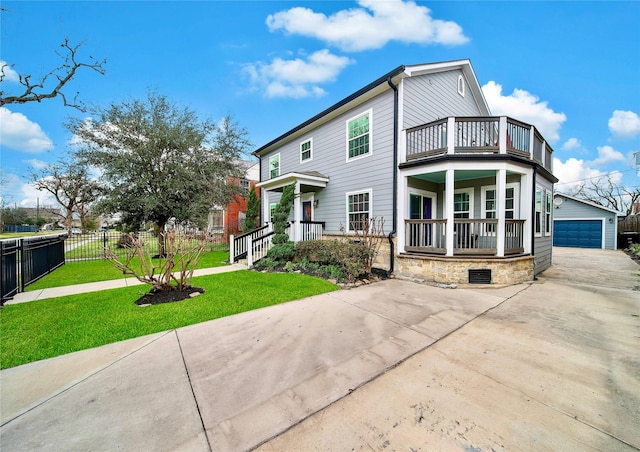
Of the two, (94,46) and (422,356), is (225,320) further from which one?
(94,46)

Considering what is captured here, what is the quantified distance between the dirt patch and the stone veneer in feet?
19.1

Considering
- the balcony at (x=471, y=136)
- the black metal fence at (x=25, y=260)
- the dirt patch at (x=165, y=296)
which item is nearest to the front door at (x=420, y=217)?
the balcony at (x=471, y=136)

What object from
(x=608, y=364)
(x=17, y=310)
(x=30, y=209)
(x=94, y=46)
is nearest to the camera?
(x=608, y=364)

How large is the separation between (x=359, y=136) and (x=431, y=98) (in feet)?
9.26

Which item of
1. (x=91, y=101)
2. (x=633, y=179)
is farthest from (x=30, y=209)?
(x=633, y=179)

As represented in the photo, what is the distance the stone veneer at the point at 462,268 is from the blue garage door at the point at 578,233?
1596 cm

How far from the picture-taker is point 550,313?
176 inches

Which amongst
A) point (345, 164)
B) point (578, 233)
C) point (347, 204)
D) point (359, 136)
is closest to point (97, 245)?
point (347, 204)

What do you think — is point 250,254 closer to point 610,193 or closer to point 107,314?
Result: point 107,314

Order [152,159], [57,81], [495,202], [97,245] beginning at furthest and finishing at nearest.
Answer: [97,245] < [152,159] < [57,81] < [495,202]

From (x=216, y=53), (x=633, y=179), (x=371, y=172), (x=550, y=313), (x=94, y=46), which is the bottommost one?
(x=550, y=313)

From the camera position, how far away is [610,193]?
25.5m

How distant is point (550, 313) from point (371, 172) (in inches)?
231

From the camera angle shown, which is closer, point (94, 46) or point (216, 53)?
point (94, 46)
